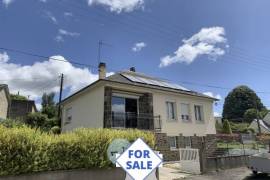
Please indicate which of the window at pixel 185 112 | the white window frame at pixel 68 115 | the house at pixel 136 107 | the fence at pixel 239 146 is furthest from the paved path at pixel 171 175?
the white window frame at pixel 68 115

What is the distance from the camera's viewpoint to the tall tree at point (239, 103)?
81.9 m

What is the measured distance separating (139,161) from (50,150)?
406 centimetres

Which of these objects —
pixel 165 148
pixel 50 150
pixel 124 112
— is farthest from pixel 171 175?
pixel 124 112

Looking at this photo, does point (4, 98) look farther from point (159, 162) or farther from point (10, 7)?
point (159, 162)

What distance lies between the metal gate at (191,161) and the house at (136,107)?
486cm

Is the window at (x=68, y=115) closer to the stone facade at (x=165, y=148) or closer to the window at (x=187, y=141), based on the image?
the stone facade at (x=165, y=148)

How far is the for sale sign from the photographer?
4.87m

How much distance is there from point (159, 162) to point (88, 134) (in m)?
4.66

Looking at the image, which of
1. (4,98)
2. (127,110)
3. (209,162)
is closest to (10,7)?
(127,110)

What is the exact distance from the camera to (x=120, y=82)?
1728 centimetres

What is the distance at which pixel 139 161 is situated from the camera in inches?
197

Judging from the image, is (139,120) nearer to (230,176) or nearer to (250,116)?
(230,176)

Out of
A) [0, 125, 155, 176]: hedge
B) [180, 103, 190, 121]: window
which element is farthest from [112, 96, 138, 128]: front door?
[0, 125, 155, 176]: hedge

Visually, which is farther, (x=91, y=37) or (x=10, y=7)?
(x=91, y=37)
